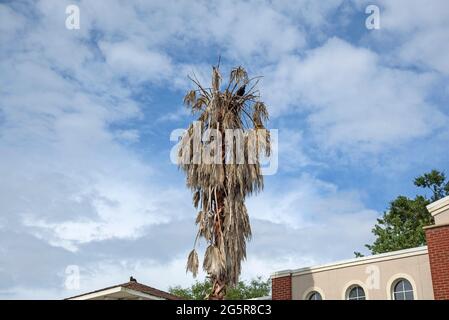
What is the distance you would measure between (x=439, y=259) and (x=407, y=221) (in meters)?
27.2

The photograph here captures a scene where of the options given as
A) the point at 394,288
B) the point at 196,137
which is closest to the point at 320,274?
the point at 394,288

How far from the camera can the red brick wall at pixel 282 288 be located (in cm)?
2322

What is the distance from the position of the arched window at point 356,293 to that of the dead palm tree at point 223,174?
4.61 metres

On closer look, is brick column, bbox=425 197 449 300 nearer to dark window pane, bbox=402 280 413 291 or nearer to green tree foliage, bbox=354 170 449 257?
dark window pane, bbox=402 280 413 291

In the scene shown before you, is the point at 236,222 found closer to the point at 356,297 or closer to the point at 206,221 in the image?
the point at 206,221

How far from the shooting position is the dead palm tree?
19.9 m

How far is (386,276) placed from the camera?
800 inches

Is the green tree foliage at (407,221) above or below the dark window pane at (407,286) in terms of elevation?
above

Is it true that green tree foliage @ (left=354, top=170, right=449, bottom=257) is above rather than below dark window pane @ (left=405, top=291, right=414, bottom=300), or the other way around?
above

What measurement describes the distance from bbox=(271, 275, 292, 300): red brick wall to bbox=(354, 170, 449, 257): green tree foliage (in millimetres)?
21327

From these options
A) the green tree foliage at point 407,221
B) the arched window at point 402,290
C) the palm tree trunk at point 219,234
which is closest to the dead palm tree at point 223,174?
the palm tree trunk at point 219,234

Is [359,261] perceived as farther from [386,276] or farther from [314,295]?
[314,295]

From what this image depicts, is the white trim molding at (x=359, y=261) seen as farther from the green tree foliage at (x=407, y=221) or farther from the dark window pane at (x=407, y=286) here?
the green tree foliage at (x=407, y=221)

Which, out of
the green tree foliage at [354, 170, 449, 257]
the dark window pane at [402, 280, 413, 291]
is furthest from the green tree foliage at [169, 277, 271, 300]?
the dark window pane at [402, 280, 413, 291]
